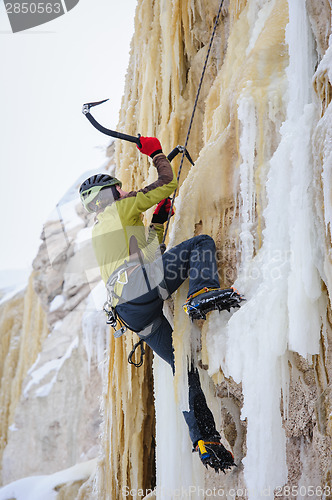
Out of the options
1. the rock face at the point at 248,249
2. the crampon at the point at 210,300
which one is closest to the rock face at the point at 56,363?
the rock face at the point at 248,249

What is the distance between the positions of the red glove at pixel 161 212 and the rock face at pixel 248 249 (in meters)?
0.28

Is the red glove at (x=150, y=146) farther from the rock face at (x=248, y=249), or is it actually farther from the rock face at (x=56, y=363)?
the rock face at (x=56, y=363)

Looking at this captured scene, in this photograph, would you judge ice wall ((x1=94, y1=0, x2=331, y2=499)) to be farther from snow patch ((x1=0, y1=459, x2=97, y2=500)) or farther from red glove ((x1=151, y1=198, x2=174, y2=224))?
snow patch ((x1=0, y1=459, x2=97, y2=500))

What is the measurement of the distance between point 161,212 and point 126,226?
59cm

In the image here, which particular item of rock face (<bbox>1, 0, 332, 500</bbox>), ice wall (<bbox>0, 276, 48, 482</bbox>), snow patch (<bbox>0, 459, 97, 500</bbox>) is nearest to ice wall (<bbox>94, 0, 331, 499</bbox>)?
rock face (<bbox>1, 0, 332, 500</bbox>)

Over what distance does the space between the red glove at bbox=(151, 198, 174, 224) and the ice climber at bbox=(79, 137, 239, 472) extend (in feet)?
1.14

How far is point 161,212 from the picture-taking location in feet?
11.5

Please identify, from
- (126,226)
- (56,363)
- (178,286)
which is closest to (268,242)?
(178,286)

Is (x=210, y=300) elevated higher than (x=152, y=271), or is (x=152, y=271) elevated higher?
(x=152, y=271)

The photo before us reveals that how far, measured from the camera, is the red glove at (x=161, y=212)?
349cm

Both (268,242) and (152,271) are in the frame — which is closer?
(268,242)

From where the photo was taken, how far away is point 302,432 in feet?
9.95

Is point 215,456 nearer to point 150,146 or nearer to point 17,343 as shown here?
point 150,146

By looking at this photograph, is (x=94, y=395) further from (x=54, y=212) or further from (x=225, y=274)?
(x=225, y=274)
